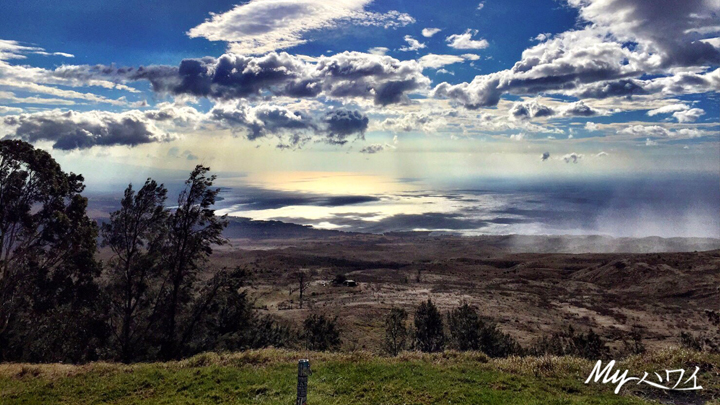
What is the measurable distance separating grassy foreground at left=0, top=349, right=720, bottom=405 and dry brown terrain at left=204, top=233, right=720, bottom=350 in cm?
1279

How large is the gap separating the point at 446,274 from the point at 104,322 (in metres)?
81.2

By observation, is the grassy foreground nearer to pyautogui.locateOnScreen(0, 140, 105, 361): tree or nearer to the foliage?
pyautogui.locateOnScreen(0, 140, 105, 361): tree

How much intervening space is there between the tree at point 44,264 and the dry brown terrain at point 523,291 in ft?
36.3

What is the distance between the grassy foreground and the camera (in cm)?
1152

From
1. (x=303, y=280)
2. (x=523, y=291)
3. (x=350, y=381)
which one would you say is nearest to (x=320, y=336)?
(x=350, y=381)

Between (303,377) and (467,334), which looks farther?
(467,334)

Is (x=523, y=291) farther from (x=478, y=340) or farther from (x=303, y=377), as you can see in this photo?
(x=303, y=377)

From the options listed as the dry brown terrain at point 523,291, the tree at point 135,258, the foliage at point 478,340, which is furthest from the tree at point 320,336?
the tree at point 135,258

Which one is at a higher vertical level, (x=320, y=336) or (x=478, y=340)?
(x=478, y=340)

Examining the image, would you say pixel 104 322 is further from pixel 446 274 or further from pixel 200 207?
pixel 446 274

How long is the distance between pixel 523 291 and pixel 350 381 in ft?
220

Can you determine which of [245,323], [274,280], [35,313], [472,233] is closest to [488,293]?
[274,280]

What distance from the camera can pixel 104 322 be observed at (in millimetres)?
23609

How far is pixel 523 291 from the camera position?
233 feet
